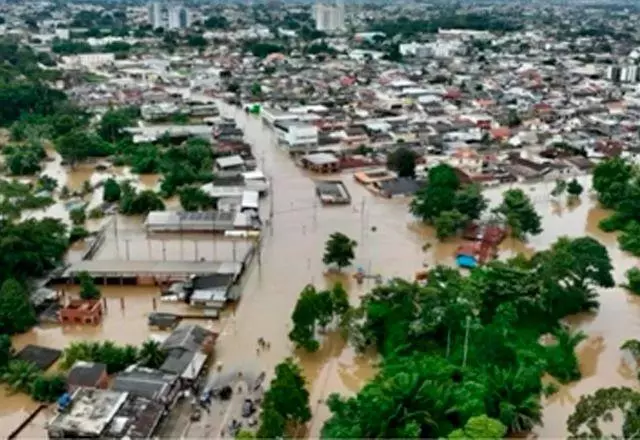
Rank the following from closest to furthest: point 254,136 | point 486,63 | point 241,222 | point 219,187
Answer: point 241,222 < point 219,187 < point 254,136 < point 486,63

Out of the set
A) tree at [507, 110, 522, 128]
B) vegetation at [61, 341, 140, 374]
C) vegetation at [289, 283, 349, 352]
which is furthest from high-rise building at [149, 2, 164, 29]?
vegetation at [61, 341, 140, 374]

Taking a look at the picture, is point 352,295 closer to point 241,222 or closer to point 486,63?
point 241,222

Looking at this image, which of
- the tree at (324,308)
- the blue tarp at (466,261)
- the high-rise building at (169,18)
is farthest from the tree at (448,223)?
the high-rise building at (169,18)

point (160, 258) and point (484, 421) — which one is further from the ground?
point (484, 421)

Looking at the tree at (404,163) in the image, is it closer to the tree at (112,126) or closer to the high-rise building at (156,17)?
the tree at (112,126)

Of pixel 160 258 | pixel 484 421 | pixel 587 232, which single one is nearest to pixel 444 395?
pixel 484 421

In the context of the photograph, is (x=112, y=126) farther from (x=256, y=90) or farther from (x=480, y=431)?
(x=480, y=431)

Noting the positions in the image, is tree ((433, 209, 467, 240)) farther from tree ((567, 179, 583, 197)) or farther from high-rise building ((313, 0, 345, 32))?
high-rise building ((313, 0, 345, 32))
